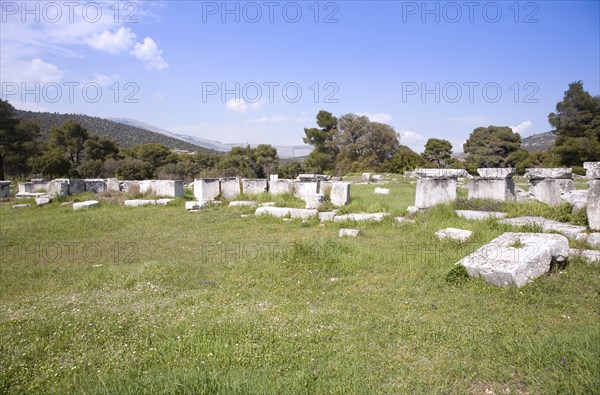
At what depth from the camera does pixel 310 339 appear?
3.79 m

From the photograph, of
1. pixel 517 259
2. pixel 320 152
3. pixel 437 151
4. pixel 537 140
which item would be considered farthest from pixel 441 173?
pixel 537 140

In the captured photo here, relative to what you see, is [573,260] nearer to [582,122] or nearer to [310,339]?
[310,339]

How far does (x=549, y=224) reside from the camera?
7.94 metres

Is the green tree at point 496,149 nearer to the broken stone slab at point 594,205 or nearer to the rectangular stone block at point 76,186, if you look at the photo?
the broken stone slab at point 594,205

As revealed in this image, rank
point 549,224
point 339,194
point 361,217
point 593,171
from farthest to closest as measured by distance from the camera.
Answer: point 339,194 → point 361,217 → point 549,224 → point 593,171

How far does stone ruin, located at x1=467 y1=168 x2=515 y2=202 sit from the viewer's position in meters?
10.7

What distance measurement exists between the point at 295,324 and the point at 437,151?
4773 centimetres

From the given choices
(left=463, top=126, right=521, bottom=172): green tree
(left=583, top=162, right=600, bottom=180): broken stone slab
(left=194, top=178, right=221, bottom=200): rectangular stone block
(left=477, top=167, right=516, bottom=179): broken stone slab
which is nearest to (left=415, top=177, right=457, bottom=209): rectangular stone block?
(left=477, top=167, right=516, bottom=179): broken stone slab

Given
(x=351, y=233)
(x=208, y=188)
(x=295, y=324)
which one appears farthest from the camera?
(x=208, y=188)

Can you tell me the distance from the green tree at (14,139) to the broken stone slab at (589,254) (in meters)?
36.4

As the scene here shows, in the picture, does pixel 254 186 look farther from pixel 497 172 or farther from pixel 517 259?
pixel 517 259

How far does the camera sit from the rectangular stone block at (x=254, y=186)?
50.7 ft

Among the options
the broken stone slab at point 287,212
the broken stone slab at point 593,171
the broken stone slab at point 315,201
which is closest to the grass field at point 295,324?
the broken stone slab at point 593,171

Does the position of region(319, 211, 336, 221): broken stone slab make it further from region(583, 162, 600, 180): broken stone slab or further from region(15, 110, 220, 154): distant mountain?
region(15, 110, 220, 154): distant mountain
